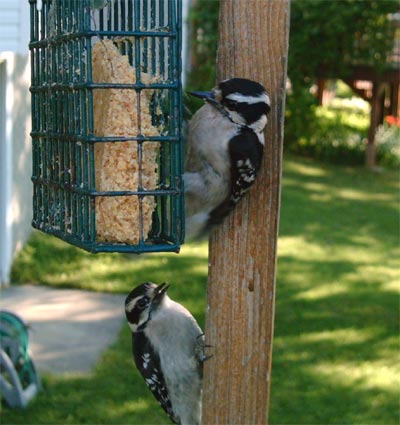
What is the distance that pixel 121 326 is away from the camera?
27.3 feet

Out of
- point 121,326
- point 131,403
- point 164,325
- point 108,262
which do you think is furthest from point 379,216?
point 164,325

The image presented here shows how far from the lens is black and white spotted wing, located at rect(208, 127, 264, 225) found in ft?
10.8

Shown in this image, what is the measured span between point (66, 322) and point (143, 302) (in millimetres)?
4126

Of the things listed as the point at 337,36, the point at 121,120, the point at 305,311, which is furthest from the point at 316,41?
the point at 121,120

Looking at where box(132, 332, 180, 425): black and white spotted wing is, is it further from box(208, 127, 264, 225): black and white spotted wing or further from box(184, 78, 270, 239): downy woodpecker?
box(208, 127, 264, 225): black and white spotted wing

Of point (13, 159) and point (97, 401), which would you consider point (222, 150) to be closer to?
point (97, 401)

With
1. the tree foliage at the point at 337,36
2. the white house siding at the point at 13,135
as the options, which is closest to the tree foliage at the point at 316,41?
the tree foliage at the point at 337,36

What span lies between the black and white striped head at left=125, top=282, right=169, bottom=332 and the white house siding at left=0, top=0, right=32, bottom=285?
509 centimetres

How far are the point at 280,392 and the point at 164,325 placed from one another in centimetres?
266

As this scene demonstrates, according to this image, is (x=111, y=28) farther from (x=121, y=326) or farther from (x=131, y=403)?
(x=121, y=326)

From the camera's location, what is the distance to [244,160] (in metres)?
3.29

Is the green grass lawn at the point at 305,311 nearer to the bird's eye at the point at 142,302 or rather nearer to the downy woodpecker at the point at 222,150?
the bird's eye at the point at 142,302

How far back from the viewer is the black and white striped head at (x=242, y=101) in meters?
3.20

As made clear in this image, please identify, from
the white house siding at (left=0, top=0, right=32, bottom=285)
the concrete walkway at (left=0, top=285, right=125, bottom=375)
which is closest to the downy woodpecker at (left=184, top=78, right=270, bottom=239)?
the concrete walkway at (left=0, top=285, right=125, bottom=375)
